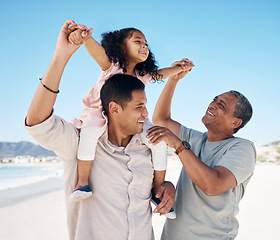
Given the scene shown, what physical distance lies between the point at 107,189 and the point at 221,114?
4.91 feet

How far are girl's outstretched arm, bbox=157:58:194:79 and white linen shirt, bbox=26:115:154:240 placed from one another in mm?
1352

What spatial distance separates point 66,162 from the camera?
203cm

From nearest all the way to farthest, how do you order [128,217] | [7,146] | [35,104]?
[35,104] → [128,217] → [7,146]

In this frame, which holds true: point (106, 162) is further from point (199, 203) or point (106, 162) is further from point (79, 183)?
point (199, 203)

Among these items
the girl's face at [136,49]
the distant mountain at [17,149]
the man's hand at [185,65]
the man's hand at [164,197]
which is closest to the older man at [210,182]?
the man's hand at [164,197]

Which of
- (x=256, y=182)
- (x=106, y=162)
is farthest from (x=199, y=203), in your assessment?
(x=256, y=182)

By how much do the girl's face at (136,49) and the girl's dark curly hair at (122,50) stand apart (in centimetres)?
4

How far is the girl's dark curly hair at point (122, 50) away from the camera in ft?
10.1

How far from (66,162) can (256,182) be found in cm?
1275

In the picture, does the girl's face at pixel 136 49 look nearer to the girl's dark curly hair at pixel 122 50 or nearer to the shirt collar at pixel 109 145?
the girl's dark curly hair at pixel 122 50

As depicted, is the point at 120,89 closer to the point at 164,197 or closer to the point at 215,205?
the point at 164,197

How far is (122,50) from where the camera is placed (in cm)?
319

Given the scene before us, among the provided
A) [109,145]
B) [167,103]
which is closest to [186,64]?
[167,103]

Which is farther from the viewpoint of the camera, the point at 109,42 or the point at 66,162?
the point at 109,42
